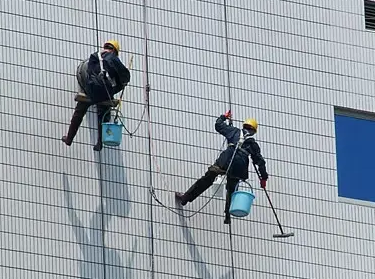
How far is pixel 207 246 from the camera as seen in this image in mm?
27734

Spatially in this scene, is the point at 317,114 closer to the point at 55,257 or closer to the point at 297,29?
the point at 297,29

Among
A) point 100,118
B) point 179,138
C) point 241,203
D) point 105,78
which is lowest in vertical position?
point 241,203

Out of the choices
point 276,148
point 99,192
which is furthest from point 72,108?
point 276,148

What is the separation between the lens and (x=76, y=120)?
26844 millimetres

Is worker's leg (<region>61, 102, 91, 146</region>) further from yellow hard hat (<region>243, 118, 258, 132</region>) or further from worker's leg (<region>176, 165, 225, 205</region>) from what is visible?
yellow hard hat (<region>243, 118, 258, 132</region>)

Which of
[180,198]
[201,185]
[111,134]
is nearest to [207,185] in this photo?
[201,185]

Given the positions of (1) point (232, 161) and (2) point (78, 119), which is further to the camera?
(1) point (232, 161)

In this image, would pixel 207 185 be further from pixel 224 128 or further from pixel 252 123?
pixel 252 123

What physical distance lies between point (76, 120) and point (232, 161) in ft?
7.44

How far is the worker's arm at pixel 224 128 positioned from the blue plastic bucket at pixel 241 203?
34.8 inches

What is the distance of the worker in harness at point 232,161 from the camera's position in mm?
27406

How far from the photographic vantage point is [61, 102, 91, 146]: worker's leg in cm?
2684

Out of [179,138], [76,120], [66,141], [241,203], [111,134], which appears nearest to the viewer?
[111,134]

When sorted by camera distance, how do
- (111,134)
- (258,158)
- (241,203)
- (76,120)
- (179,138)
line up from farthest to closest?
(179,138) → (258,158) → (241,203) → (76,120) → (111,134)
